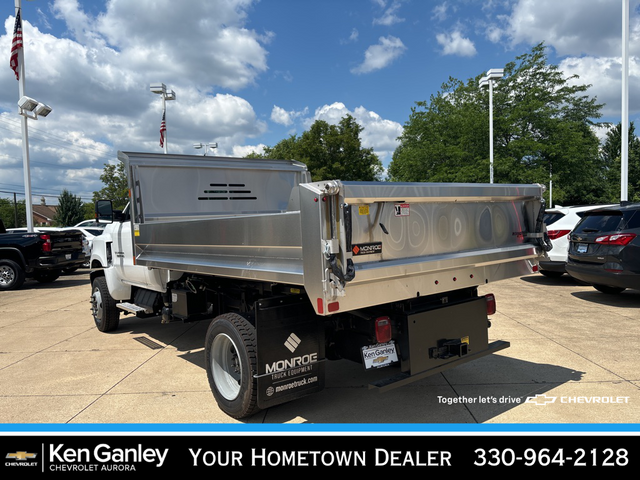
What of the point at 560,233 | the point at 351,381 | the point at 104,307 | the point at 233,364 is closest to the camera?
the point at 233,364

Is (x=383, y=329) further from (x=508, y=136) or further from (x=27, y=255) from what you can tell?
(x=508, y=136)

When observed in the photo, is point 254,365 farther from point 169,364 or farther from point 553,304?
point 553,304

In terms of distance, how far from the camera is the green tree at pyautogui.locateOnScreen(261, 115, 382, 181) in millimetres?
34656

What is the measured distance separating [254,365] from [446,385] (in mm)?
2148

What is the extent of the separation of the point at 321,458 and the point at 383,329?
1.01 m

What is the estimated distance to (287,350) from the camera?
3.66 meters

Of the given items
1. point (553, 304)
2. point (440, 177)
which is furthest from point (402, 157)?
point (553, 304)

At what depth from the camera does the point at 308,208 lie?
3008 mm

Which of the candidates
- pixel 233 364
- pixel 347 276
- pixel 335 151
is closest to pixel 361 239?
pixel 347 276

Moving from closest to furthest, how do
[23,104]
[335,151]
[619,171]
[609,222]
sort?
[609,222], [23,104], [335,151], [619,171]

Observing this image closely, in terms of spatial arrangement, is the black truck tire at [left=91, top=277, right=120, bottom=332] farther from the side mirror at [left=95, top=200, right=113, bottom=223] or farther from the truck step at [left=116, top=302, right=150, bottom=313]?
the side mirror at [left=95, top=200, right=113, bottom=223]

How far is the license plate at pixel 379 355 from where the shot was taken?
3.55m

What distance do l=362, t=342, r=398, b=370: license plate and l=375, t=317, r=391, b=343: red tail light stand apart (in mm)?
83

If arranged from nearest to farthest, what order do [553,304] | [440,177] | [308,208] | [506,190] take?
1. [308,208]
2. [506,190]
3. [553,304]
4. [440,177]
